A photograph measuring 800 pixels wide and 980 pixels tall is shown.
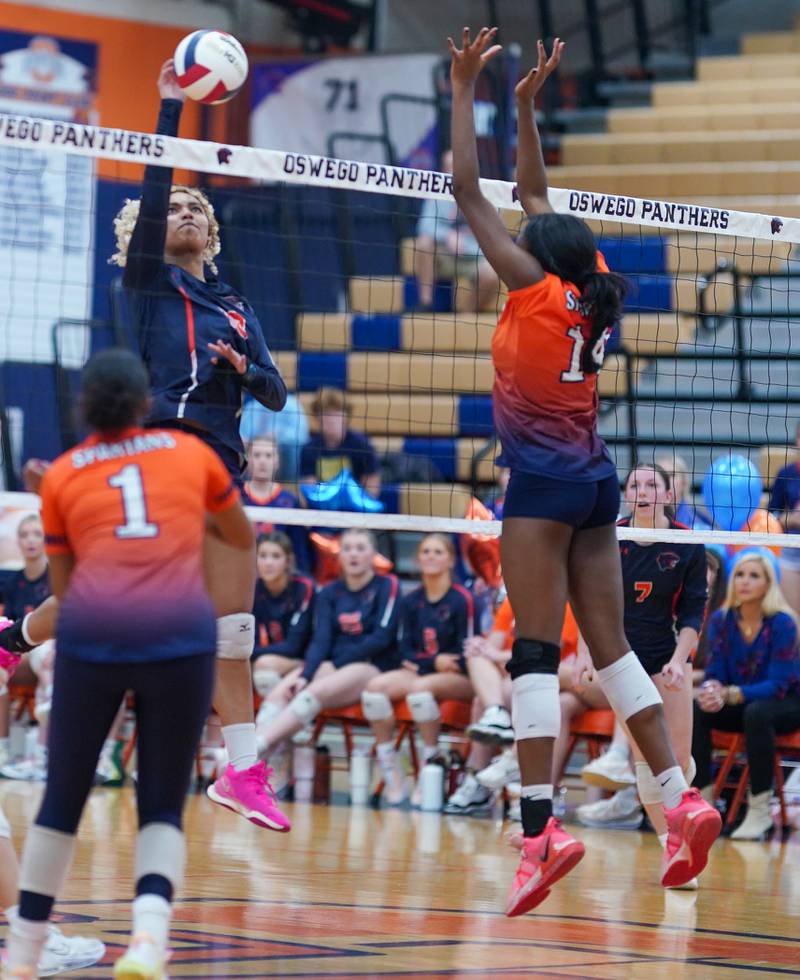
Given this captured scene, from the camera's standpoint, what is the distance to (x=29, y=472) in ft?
16.6

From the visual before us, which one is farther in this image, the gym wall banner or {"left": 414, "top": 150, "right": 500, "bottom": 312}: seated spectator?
the gym wall banner

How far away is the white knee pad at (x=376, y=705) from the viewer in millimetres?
9719

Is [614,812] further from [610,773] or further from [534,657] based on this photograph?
[534,657]

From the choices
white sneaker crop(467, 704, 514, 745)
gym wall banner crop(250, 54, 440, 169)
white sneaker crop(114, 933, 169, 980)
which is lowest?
white sneaker crop(467, 704, 514, 745)

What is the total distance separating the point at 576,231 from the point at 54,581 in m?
1.98

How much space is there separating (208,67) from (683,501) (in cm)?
421

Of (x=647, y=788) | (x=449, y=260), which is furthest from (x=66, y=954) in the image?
(x=449, y=260)

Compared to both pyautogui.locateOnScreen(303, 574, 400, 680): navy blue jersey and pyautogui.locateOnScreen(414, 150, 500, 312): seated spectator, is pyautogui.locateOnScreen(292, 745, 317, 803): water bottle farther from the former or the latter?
pyautogui.locateOnScreen(414, 150, 500, 312): seated spectator

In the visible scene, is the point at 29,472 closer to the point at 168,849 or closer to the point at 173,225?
the point at 173,225

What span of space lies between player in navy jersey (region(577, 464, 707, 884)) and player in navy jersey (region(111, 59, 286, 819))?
6.38ft

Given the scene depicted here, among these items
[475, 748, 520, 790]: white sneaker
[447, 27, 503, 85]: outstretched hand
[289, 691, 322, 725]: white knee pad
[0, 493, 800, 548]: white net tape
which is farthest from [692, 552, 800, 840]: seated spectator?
[447, 27, 503, 85]: outstretched hand

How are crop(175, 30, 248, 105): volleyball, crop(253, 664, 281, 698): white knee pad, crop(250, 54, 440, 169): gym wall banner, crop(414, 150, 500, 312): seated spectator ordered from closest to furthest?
crop(175, 30, 248, 105): volleyball, crop(253, 664, 281, 698): white knee pad, crop(414, 150, 500, 312): seated spectator, crop(250, 54, 440, 169): gym wall banner

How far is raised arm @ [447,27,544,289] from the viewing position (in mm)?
4879

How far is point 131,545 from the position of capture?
3.80 m
